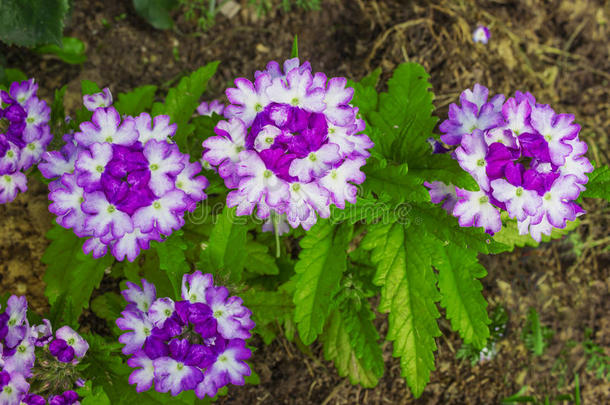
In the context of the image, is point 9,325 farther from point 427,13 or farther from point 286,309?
point 427,13

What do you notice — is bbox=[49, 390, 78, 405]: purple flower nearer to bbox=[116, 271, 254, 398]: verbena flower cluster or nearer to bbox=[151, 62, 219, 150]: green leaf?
bbox=[116, 271, 254, 398]: verbena flower cluster

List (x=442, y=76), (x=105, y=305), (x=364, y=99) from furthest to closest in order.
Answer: (x=442, y=76) < (x=105, y=305) < (x=364, y=99)

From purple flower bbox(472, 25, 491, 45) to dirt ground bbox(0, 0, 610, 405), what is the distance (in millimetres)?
50

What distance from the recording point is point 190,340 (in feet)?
8.03

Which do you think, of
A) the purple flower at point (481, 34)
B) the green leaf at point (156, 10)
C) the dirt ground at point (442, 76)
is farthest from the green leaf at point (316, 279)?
the purple flower at point (481, 34)

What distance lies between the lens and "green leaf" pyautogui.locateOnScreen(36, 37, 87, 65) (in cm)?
391

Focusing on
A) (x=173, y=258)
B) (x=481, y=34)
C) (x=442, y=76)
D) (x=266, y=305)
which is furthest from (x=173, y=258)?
(x=481, y=34)

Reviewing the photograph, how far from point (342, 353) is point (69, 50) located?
2.97m

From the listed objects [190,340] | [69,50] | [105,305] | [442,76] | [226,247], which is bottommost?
[105,305]

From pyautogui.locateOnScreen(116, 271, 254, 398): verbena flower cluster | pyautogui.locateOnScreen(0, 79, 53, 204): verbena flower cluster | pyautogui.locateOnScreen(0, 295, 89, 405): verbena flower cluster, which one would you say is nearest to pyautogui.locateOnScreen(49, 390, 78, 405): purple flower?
pyautogui.locateOnScreen(0, 295, 89, 405): verbena flower cluster

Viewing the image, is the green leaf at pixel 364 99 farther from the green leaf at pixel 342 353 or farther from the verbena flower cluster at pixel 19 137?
the verbena flower cluster at pixel 19 137

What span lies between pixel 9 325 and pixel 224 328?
102cm

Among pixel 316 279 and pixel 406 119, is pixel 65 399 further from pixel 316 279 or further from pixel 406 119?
pixel 406 119

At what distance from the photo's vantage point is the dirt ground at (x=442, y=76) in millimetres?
3918
